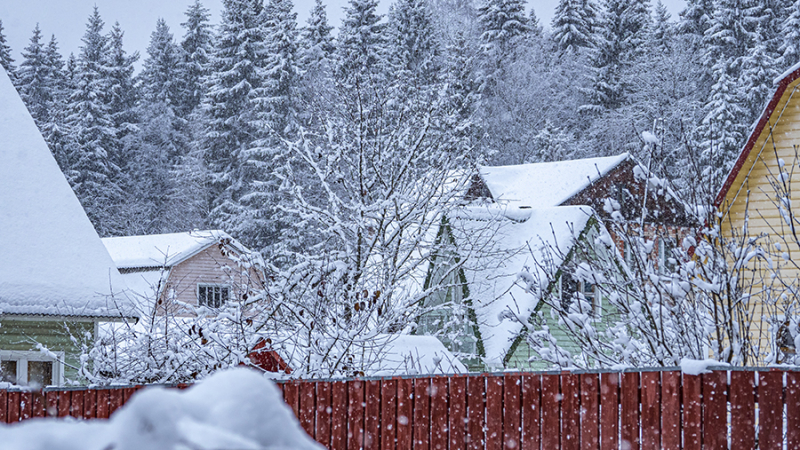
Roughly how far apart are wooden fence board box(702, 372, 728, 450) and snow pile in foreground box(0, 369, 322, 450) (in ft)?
12.9

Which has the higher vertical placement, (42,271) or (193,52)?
(193,52)

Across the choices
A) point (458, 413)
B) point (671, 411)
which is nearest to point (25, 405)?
point (458, 413)

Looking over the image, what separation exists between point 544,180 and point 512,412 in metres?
25.8

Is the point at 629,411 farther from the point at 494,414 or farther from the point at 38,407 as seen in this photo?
the point at 38,407

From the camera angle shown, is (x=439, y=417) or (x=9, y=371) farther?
(x=9, y=371)

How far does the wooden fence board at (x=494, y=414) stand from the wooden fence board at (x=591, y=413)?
1.75ft

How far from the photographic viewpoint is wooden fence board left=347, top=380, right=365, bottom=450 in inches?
229

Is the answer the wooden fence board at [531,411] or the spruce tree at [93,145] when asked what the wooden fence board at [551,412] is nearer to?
the wooden fence board at [531,411]

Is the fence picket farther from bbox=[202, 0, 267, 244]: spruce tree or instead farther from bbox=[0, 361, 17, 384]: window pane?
bbox=[202, 0, 267, 244]: spruce tree

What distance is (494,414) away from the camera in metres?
5.34

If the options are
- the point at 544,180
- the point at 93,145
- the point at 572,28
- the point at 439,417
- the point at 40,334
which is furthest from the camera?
the point at 572,28

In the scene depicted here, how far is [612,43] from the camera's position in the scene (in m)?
48.6

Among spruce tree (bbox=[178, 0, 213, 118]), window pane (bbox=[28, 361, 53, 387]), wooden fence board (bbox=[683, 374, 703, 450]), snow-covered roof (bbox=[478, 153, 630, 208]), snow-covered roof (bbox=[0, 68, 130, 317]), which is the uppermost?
spruce tree (bbox=[178, 0, 213, 118])

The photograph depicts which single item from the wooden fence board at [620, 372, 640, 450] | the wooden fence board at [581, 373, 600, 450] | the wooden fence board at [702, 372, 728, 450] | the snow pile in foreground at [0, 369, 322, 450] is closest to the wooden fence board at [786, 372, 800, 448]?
the wooden fence board at [702, 372, 728, 450]
